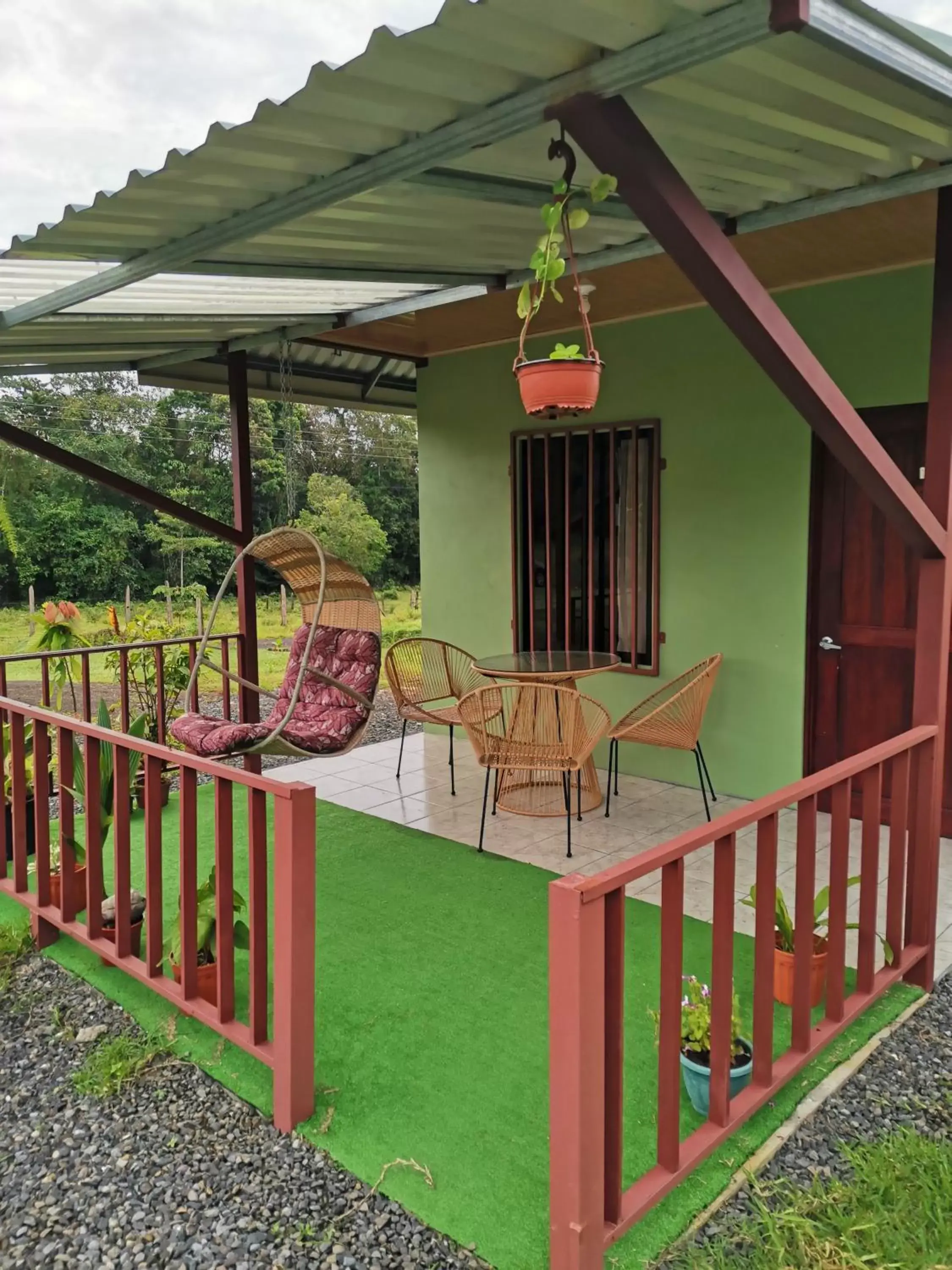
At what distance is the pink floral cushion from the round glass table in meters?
0.63

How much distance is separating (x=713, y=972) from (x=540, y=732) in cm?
238

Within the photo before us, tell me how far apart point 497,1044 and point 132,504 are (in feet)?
59.4

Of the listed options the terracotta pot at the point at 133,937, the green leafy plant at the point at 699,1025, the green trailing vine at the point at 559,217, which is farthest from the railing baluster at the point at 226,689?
the green leafy plant at the point at 699,1025

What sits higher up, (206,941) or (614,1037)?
(614,1037)

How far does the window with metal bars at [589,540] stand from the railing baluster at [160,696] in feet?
7.90

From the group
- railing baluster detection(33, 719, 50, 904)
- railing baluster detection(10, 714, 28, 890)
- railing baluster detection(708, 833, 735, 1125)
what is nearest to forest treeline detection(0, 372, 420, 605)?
railing baluster detection(10, 714, 28, 890)

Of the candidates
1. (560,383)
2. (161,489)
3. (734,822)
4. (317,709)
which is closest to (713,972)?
(734,822)

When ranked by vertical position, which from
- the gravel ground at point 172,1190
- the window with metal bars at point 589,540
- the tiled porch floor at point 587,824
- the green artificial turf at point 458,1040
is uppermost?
the window with metal bars at point 589,540

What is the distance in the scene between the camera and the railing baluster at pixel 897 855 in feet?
9.71

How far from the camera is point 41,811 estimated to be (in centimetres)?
345

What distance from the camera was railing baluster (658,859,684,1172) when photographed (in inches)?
79.3

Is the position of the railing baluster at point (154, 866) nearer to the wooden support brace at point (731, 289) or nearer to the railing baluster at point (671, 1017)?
the railing baluster at point (671, 1017)

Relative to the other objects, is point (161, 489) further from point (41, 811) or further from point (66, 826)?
point (66, 826)

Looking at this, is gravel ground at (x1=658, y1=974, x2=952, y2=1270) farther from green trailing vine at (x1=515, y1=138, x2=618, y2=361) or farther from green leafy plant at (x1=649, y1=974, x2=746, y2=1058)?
green trailing vine at (x1=515, y1=138, x2=618, y2=361)
